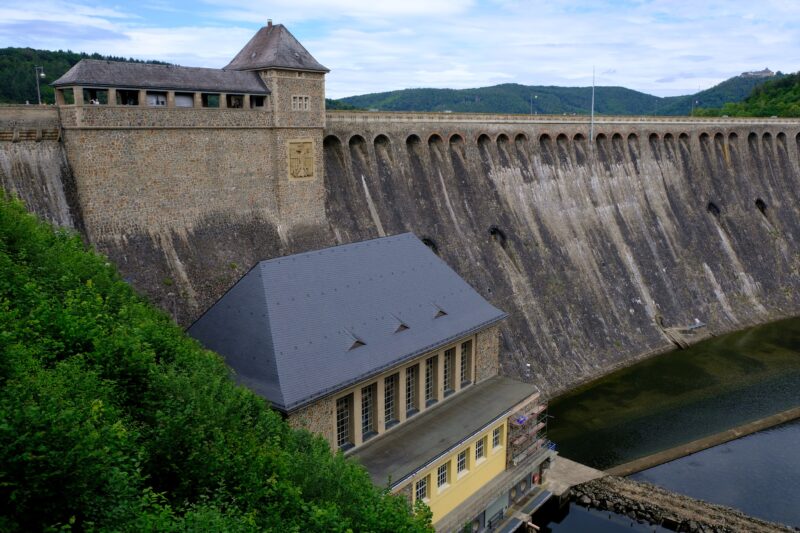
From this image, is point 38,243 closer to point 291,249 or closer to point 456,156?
point 291,249

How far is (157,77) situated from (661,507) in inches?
1448

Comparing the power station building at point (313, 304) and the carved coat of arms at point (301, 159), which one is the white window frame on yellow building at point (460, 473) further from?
the carved coat of arms at point (301, 159)

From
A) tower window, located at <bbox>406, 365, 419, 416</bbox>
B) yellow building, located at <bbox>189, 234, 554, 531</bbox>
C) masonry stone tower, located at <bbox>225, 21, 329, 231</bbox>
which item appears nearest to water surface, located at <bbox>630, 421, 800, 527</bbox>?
yellow building, located at <bbox>189, 234, 554, 531</bbox>

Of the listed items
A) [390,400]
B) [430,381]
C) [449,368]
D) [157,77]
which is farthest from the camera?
[157,77]

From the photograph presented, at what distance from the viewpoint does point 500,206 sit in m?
60.1

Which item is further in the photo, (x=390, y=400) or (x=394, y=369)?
(x=390, y=400)

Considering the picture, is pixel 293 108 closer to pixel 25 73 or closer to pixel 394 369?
pixel 394 369

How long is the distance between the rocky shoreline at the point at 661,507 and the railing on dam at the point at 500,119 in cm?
3147

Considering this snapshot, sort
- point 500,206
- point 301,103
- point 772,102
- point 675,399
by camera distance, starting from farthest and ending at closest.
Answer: point 772,102 < point 500,206 < point 675,399 < point 301,103

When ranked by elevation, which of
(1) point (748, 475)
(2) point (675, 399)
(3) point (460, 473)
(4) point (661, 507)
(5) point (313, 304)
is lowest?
(1) point (748, 475)

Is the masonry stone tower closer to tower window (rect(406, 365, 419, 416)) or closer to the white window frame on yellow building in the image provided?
tower window (rect(406, 365, 419, 416))

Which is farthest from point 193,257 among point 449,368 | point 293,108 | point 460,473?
point 460,473

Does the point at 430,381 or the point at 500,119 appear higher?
the point at 500,119

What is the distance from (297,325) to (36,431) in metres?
16.1
